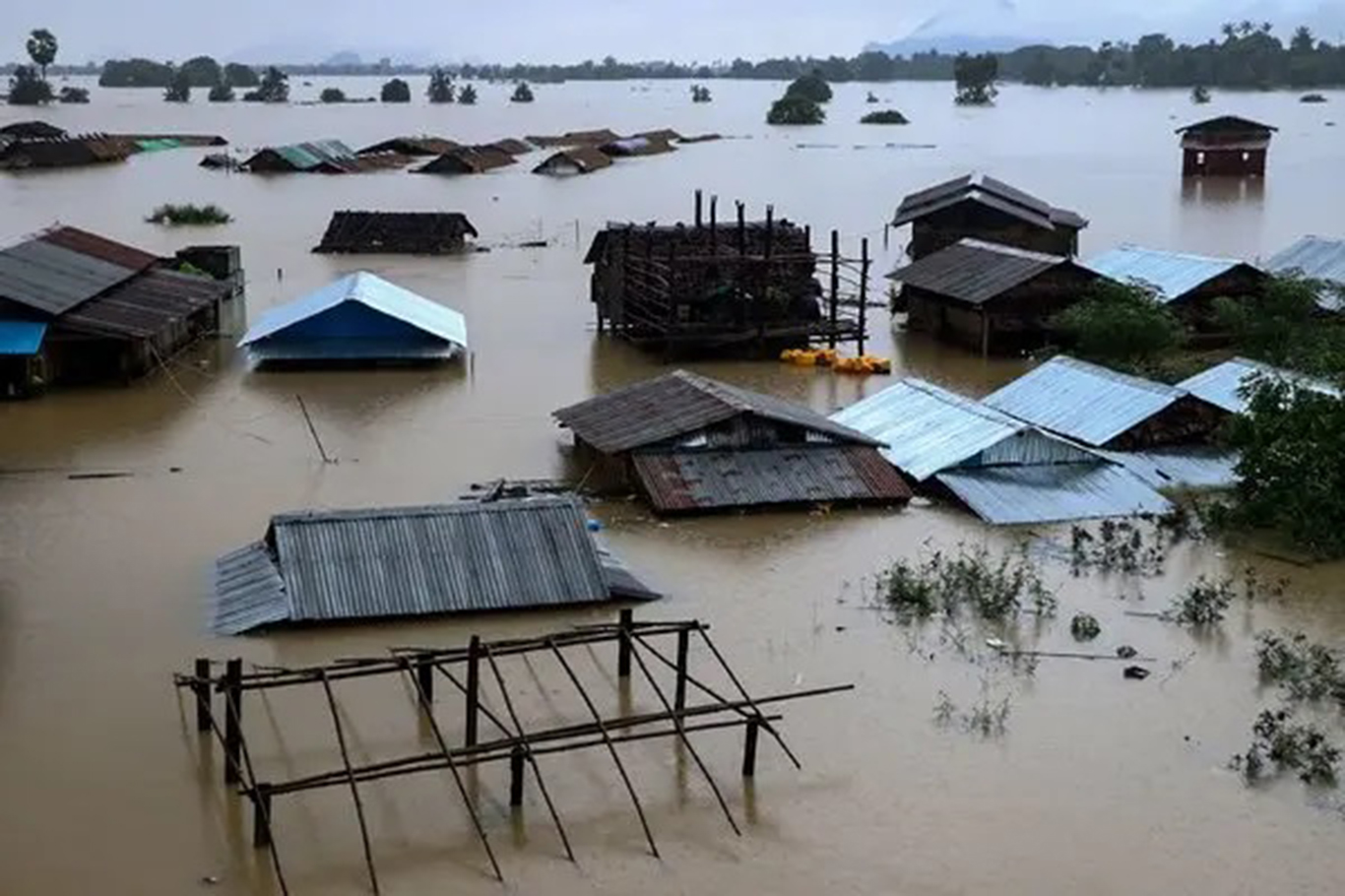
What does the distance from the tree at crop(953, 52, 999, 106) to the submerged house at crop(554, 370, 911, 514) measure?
9753cm

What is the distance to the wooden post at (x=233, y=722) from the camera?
9.66 m

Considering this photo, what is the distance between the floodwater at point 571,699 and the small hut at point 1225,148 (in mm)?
29773

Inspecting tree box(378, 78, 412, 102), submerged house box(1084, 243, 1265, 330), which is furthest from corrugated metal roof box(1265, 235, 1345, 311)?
tree box(378, 78, 412, 102)

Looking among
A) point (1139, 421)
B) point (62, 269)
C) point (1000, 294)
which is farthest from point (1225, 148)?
point (62, 269)

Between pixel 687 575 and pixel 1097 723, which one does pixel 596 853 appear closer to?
pixel 1097 723

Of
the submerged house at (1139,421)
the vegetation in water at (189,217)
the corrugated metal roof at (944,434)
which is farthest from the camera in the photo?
the vegetation in water at (189,217)

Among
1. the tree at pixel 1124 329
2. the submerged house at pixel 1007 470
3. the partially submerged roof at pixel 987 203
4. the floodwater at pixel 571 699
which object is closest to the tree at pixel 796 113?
the partially submerged roof at pixel 987 203

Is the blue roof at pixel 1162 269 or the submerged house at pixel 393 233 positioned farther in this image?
the submerged house at pixel 393 233

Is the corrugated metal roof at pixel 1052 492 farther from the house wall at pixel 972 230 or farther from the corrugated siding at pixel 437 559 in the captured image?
the house wall at pixel 972 230

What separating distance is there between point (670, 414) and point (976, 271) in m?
10.3

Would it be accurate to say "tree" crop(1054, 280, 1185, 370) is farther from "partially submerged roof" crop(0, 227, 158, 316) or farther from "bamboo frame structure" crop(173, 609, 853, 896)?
"partially submerged roof" crop(0, 227, 158, 316)

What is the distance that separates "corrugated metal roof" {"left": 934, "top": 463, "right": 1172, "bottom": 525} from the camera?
15.7 metres

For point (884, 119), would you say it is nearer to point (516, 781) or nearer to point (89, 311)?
point (89, 311)

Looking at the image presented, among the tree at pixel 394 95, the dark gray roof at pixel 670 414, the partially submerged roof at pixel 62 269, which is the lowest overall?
the dark gray roof at pixel 670 414
